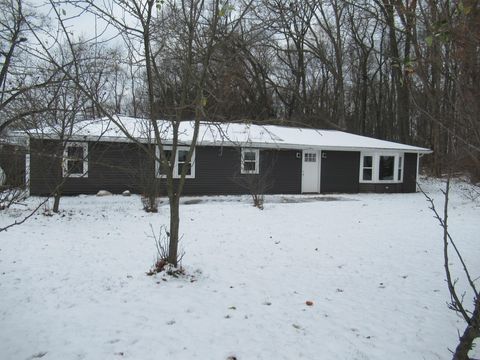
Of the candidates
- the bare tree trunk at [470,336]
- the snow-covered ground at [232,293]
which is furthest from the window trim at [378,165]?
the bare tree trunk at [470,336]

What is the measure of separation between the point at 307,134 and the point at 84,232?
46.6 ft

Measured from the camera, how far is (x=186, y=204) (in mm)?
14047

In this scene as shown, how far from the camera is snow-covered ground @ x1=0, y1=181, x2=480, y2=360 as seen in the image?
3721 millimetres

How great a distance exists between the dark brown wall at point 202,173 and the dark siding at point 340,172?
148 cm

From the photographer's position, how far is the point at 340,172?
19.4m

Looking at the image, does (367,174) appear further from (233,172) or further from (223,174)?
(223,174)

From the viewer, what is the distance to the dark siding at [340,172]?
62.7 ft

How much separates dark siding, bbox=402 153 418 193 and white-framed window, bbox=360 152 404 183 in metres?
0.37

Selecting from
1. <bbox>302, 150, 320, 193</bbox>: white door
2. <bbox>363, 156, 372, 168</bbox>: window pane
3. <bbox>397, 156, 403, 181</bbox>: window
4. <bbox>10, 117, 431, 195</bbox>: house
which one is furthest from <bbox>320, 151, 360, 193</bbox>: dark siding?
<bbox>397, 156, 403, 181</bbox>: window

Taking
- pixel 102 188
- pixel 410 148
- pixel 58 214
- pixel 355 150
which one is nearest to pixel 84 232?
pixel 58 214

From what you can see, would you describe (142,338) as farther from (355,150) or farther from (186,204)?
(355,150)

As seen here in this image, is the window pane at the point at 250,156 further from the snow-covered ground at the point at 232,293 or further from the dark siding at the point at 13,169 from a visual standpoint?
the dark siding at the point at 13,169

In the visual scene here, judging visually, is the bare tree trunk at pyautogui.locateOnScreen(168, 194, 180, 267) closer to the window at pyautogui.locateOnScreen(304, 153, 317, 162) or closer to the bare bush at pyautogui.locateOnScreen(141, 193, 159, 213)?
the bare bush at pyautogui.locateOnScreen(141, 193, 159, 213)

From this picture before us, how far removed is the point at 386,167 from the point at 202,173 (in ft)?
32.4
